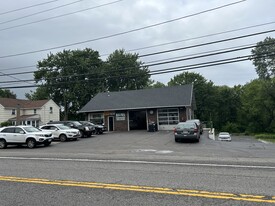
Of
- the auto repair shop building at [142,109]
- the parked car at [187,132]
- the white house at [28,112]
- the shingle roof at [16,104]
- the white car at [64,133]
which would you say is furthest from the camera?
the shingle roof at [16,104]

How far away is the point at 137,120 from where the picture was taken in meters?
39.6

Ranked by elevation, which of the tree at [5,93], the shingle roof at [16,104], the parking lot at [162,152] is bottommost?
the parking lot at [162,152]

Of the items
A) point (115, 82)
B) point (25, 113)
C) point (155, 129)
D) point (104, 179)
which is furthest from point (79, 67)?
point (104, 179)

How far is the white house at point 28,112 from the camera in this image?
1967 inches

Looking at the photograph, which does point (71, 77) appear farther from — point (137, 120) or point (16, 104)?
point (137, 120)

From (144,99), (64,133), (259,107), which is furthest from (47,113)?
(259,107)

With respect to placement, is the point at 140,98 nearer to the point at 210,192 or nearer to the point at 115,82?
the point at 115,82

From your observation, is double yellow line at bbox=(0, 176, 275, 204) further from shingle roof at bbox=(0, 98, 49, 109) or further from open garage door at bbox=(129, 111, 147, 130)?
shingle roof at bbox=(0, 98, 49, 109)

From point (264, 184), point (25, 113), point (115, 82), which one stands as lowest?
point (264, 184)

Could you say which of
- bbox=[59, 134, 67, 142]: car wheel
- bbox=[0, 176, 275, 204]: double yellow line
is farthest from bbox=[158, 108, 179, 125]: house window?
bbox=[0, 176, 275, 204]: double yellow line

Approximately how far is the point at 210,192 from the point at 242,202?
0.89 m

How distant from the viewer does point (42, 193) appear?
6738 millimetres

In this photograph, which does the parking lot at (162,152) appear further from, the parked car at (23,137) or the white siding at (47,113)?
the white siding at (47,113)

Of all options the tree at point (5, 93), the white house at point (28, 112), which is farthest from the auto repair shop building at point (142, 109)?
the tree at point (5, 93)
